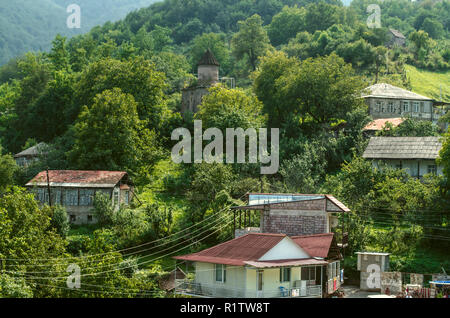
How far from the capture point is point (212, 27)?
15650 cm

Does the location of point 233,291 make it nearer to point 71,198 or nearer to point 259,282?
point 259,282

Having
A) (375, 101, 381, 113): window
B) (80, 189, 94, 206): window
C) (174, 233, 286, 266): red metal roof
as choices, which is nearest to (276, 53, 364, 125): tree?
(375, 101, 381, 113): window

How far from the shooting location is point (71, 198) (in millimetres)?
51750

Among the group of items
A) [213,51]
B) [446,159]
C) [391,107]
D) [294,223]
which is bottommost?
[294,223]

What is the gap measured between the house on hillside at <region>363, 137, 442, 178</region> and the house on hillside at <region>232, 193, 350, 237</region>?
1176 centimetres

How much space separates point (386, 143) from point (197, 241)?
18512 mm

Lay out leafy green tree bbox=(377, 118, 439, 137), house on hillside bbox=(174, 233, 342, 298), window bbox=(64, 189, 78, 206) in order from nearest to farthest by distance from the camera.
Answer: house on hillside bbox=(174, 233, 342, 298) → window bbox=(64, 189, 78, 206) → leafy green tree bbox=(377, 118, 439, 137)

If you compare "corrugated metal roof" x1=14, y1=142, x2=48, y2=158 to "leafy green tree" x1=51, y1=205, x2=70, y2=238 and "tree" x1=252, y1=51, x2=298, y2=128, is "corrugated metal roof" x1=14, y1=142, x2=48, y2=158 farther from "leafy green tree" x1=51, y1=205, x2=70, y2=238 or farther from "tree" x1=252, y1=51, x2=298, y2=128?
"tree" x1=252, y1=51, x2=298, y2=128

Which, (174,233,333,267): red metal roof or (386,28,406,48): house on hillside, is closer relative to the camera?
(174,233,333,267): red metal roof

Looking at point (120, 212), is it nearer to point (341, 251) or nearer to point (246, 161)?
point (246, 161)

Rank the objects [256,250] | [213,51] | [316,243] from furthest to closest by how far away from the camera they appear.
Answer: [213,51], [316,243], [256,250]

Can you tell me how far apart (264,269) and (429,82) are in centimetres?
6529

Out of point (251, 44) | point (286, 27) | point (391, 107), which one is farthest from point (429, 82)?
point (286, 27)

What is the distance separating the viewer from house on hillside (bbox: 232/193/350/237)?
132 ft
